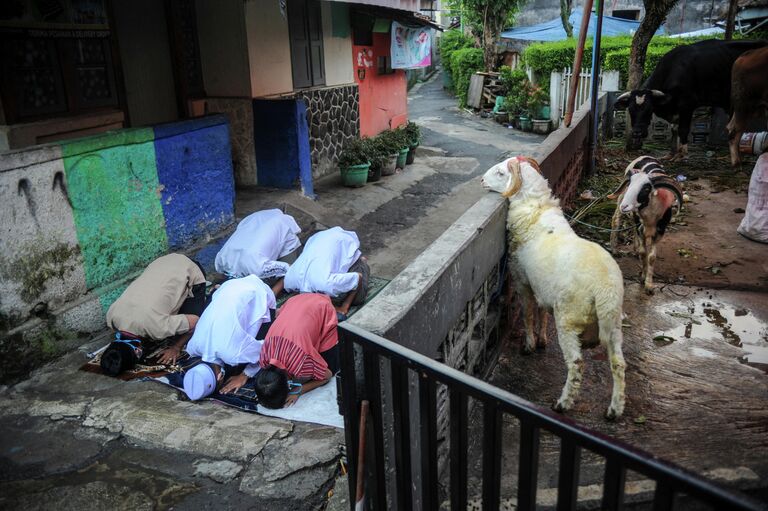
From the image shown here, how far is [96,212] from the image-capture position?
542 centimetres

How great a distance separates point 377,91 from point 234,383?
1077 centimetres

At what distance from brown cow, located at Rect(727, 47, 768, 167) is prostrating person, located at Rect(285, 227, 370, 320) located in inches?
303

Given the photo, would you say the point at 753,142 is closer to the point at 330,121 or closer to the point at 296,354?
the point at 330,121

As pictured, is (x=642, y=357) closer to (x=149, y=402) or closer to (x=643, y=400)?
(x=643, y=400)

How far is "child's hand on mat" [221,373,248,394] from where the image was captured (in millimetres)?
4621

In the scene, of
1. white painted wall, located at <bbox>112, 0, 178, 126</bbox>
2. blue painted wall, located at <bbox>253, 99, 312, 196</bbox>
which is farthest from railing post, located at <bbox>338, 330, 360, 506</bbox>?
blue painted wall, located at <bbox>253, 99, 312, 196</bbox>

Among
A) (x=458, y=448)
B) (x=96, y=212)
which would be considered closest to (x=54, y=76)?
(x=96, y=212)

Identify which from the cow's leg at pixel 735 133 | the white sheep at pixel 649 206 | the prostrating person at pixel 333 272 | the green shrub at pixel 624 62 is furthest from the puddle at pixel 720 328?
the green shrub at pixel 624 62

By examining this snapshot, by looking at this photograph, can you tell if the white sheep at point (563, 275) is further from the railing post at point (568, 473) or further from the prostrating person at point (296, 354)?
the railing post at point (568, 473)

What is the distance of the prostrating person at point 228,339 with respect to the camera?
4703 millimetres

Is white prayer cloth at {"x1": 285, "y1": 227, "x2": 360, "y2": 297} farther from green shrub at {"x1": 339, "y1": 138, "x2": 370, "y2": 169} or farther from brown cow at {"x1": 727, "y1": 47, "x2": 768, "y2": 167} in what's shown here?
brown cow at {"x1": 727, "y1": 47, "x2": 768, "y2": 167}

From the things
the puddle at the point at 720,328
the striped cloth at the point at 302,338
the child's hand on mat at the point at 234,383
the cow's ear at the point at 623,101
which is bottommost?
the child's hand on mat at the point at 234,383

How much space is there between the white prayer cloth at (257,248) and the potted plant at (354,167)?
4.17 meters

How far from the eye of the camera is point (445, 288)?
3.22 metres
